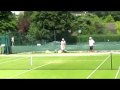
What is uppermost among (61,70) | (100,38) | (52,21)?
(52,21)

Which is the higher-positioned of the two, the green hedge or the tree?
the tree

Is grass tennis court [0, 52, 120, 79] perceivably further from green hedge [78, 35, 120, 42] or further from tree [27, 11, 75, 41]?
tree [27, 11, 75, 41]

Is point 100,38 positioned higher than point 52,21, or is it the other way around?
point 52,21

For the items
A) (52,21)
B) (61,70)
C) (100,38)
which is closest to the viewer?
(61,70)

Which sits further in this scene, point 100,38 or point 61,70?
point 100,38

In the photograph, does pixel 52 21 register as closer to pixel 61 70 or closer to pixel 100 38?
pixel 100 38

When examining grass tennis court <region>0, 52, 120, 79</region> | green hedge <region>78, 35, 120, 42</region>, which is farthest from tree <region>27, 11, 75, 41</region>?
grass tennis court <region>0, 52, 120, 79</region>

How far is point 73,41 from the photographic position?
4541 cm

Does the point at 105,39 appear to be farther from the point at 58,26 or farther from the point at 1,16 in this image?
the point at 1,16

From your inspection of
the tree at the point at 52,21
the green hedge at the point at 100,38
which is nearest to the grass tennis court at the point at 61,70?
the green hedge at the point at 100,38

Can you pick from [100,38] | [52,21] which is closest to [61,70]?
[100,38]

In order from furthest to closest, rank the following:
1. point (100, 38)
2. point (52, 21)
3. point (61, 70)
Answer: point (52, 21)
point (100, 38)
point (61, 70)
